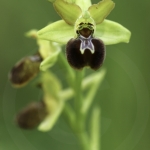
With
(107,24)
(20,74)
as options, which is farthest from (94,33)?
(20,74)

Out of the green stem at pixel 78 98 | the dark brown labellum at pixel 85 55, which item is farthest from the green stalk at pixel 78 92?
the dark brown labellum at pixel 85 55

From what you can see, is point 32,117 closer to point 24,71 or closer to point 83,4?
point 24,71

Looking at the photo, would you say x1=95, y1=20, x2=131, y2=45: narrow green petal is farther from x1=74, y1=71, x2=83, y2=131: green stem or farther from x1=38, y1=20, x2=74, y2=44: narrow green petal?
x1=74, y1=71, x2=83, y2=131: green stem

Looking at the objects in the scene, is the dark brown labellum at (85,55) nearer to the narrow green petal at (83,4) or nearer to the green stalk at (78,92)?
the narrow green petal at (83,4)

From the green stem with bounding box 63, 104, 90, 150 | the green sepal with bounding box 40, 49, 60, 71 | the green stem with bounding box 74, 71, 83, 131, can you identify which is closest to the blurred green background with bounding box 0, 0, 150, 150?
the green stem with bounding box 63, 104, 90, 150

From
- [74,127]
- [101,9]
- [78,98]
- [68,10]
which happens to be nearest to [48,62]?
[68,10]

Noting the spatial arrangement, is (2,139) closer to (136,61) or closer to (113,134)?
(113,134)
